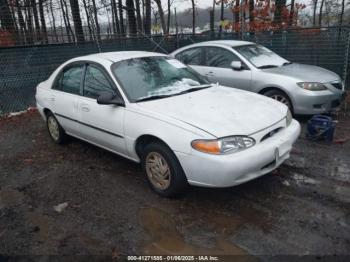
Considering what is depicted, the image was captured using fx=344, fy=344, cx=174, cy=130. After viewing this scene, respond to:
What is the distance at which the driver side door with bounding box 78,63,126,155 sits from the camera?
13.6 feet

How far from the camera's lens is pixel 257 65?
6.79 m

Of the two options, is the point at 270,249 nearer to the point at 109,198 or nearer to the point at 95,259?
the point at 95,259

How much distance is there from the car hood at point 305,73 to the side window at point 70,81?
3.56m

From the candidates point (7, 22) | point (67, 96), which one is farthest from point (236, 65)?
point (7, 22)

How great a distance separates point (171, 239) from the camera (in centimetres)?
316

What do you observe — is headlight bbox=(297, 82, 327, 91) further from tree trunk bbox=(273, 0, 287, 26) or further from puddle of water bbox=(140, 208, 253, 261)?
tree trunk bbox=(273, 0, 287, 26)

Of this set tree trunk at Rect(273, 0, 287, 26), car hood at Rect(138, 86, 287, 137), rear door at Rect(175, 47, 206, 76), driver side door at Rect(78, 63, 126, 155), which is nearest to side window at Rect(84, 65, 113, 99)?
driver side door at Rect(78, 63, 126, 155)

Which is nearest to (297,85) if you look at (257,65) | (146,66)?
(257,65)

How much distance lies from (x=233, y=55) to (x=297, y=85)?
59.6 inches

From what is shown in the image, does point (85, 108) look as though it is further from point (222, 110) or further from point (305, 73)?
point (305, 73)

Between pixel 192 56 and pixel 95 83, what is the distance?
11.8 feet

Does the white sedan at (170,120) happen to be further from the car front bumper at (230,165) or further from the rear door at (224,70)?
the rear door at (224,70)

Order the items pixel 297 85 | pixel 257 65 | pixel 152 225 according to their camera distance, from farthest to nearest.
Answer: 1. pixel 257 65
2. pixel 297 85
3. pixel 152 225

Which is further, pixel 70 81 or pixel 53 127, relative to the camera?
pixel 53 127
